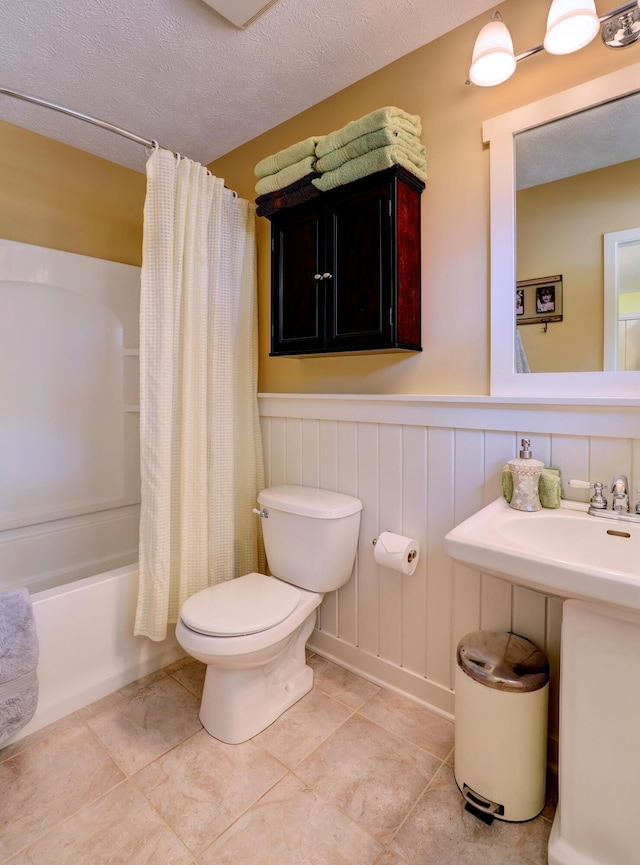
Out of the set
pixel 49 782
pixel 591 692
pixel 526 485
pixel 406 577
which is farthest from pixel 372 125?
pixel 49 782

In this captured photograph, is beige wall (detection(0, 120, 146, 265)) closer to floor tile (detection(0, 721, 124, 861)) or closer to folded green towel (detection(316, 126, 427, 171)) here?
folded green towel (detection(316, 126, 427, 171))

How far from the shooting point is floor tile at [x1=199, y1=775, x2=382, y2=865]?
109 centimetres

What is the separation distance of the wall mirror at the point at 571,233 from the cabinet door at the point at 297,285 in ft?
2.05

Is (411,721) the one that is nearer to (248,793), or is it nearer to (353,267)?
(248,793)

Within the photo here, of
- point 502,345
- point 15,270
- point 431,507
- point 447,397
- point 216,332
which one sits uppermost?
point 15,270

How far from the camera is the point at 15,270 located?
197 centimetres

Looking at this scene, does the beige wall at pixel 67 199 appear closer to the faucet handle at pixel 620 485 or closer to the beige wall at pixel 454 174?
the beige wall at pixel 454 174

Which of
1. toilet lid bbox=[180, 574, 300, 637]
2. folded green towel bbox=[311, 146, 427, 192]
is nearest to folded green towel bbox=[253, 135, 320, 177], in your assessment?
folded green towel bbox=[311, 146, 427, 192]

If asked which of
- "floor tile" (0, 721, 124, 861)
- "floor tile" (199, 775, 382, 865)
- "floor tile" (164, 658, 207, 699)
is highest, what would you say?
"floor tile" (164, 658, 207, 699)

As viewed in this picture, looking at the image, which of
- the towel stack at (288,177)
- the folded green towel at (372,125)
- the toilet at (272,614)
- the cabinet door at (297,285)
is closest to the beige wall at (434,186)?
the folded green towel at (372,125)

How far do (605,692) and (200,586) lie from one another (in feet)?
4.57

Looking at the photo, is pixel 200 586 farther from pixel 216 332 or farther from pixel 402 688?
pixel 216 332

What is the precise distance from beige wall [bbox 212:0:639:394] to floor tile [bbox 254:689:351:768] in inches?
47.5

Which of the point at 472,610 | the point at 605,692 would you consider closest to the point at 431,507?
the point at 472,610
